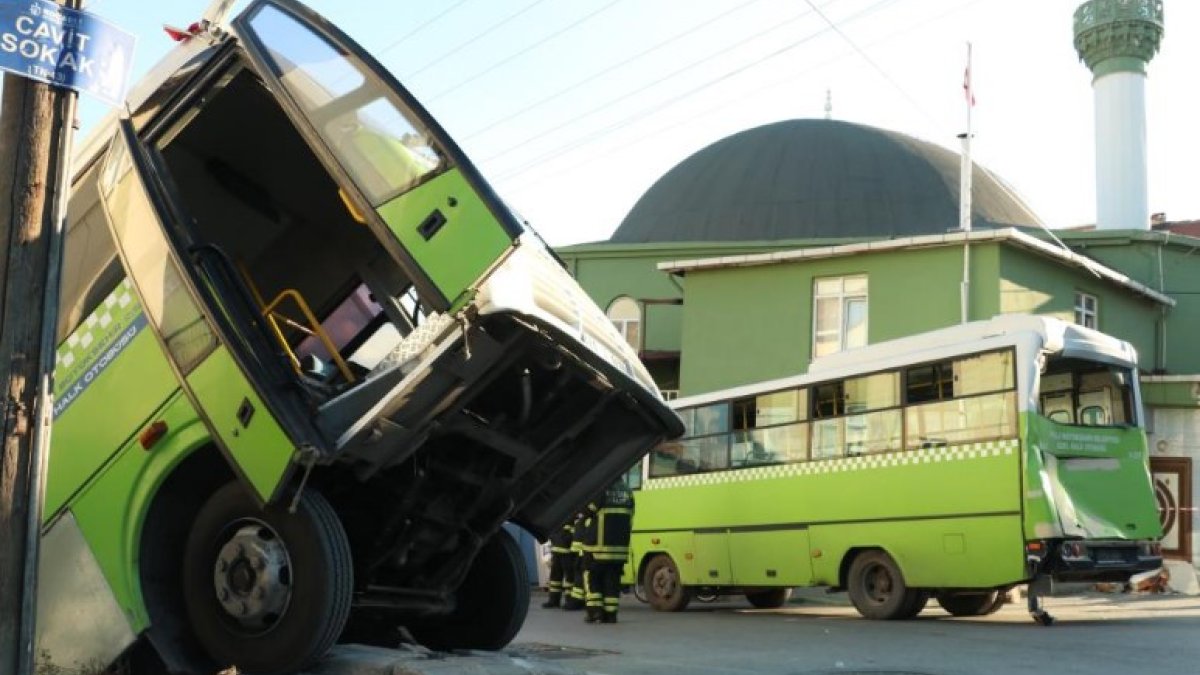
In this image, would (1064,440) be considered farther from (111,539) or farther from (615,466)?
(111,539)

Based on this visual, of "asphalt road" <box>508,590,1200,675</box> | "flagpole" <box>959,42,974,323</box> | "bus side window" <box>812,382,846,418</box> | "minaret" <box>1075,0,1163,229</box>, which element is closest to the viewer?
"asphalt road" <box>508,590,1200,675</box>

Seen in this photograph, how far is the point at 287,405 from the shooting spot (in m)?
6.22

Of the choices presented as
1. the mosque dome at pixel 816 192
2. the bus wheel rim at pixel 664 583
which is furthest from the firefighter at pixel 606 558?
the mosque dome at pixel 816 192

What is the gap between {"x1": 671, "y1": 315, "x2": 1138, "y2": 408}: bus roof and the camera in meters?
14.4

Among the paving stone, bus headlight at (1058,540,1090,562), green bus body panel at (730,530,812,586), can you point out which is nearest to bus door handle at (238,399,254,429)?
the paving stone

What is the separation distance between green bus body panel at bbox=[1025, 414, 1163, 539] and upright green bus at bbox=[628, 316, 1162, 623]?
0.07 feet

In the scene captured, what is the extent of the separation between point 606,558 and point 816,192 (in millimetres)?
20768

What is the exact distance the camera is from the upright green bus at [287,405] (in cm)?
615

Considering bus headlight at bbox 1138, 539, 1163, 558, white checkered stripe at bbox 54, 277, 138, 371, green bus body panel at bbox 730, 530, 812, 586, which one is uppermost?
white checkered stripe at bbox 54, 277, 138, 371

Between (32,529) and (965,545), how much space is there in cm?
1127

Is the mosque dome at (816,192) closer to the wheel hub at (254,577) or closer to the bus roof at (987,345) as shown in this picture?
the bus roof at (987,345)

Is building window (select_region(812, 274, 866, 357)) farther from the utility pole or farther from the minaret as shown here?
the utility pole

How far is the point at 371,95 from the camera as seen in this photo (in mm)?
6438

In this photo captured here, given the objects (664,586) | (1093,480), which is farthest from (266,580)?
(664,586)
